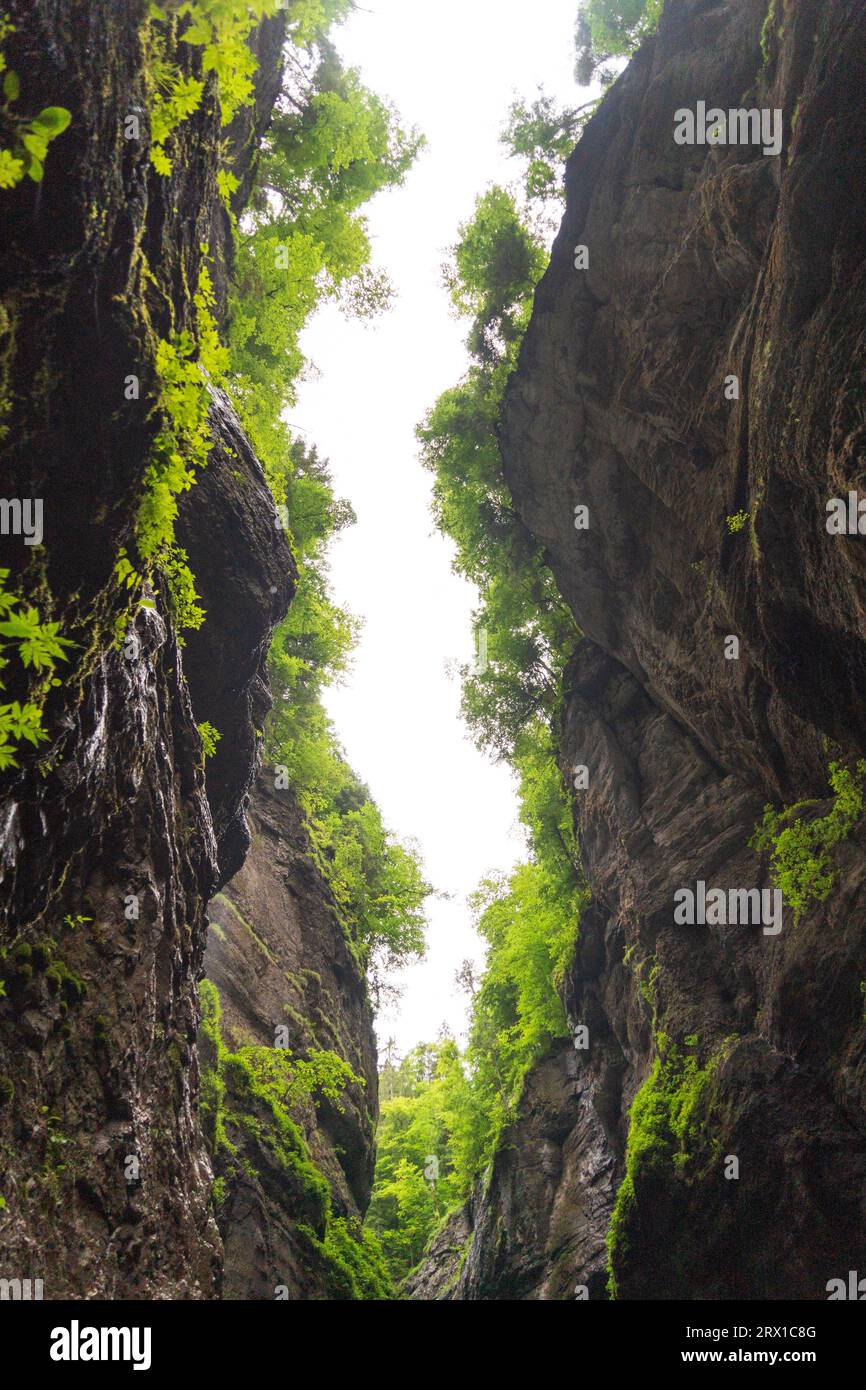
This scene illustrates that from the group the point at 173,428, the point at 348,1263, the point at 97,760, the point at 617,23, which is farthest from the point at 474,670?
the point at 173,428

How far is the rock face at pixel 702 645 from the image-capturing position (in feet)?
32.9

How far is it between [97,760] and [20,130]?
503 centimetres

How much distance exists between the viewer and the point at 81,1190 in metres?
7.08

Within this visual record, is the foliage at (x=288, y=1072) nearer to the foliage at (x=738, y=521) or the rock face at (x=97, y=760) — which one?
the rock face at (x=97, y=760)

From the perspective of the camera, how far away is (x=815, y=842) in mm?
12078

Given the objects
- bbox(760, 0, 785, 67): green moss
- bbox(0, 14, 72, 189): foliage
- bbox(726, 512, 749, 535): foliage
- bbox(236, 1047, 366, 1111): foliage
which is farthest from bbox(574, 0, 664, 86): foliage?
bbox(236, 1047, 366, 1111): foliage

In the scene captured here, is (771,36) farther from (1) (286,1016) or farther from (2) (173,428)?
(1) (286,1016)

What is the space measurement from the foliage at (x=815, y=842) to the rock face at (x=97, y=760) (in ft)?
27.6

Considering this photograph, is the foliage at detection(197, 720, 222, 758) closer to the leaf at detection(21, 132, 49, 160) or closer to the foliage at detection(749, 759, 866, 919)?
the foliage at detection(749, 759, 866, 919)

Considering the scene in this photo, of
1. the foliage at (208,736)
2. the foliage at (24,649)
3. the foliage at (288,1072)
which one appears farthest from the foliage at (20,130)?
the foliage at (288,1072)

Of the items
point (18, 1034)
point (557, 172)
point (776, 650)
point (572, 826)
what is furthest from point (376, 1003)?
point (557, 172)

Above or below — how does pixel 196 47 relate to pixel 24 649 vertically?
above

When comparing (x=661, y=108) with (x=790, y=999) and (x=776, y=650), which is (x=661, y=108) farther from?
(x=790, y=999)

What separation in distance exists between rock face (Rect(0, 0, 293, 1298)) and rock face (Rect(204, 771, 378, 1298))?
4.74m
